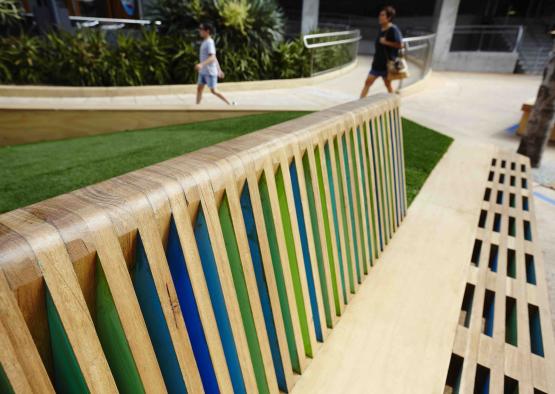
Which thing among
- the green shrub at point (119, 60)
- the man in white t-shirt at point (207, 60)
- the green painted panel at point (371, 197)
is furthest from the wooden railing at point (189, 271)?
the green shrub at point (119, 60)

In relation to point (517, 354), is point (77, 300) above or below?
above

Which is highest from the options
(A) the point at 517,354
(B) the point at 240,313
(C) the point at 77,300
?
(C) the point at 77,300

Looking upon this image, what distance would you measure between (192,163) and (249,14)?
404 inches

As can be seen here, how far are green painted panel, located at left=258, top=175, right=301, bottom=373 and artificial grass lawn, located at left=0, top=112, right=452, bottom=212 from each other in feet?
6.79

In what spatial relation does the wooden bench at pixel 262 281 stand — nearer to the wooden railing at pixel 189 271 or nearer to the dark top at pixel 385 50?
the wooden railing at pixel 189 271

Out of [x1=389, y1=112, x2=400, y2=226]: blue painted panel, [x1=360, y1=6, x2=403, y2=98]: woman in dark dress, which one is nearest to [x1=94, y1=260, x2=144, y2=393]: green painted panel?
[x1=389, y1=112, x2=400, y2=226]: blue painted panel

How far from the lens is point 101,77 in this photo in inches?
318

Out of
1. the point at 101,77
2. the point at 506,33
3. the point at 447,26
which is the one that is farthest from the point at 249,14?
the point at 506,33

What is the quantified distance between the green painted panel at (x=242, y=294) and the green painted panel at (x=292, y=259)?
0.23 metres

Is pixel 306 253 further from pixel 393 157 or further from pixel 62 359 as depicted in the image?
pixel 393 157

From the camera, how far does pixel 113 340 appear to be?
649mm

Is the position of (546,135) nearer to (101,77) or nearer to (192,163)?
(192,163)

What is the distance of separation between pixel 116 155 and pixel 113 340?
3.77m

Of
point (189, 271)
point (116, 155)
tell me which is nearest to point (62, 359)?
point (189, 271)
